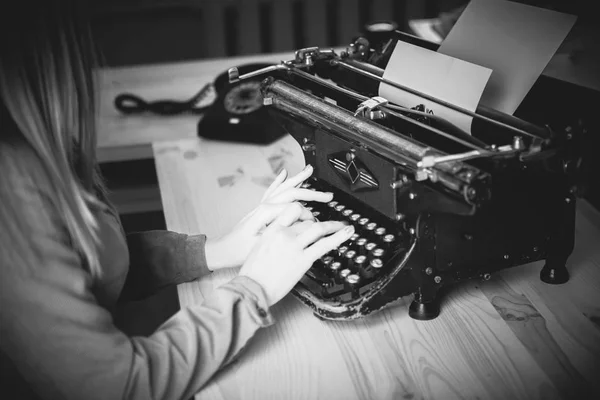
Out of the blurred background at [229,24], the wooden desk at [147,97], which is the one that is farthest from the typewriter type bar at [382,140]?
the blurred background at [229,24]

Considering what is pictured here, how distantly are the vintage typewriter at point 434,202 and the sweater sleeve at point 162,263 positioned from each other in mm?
240

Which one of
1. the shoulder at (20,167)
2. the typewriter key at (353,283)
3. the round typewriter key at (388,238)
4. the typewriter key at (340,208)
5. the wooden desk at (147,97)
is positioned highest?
the shoulder at (20,167)

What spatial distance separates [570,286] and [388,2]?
119 inches

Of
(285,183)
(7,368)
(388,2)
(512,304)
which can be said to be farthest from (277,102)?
(388,2)

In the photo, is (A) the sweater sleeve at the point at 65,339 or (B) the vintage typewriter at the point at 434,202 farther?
(B) the vintage typewriter at the point at 434,202

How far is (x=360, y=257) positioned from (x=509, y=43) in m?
0.59

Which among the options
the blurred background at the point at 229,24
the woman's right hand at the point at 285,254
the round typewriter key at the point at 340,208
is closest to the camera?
the woman's right hand at the point at 285,254

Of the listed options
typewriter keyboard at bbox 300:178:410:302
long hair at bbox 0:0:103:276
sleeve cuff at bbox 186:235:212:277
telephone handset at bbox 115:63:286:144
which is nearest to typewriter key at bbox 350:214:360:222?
typewriter keyboard at bbox 300:178:410:302

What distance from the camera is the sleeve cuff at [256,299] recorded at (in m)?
1.22

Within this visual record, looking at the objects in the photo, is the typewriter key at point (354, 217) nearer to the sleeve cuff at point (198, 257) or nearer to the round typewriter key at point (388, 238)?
the round typewriter key at point (388, 238)

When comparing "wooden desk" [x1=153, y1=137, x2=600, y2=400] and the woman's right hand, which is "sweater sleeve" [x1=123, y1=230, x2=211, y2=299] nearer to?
"wooden desk" [x1=153, y1=137, x2=600, y2=400]

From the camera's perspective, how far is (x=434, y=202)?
1.24 metres

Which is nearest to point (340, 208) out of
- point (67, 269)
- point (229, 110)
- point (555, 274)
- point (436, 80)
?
point (436, 80)

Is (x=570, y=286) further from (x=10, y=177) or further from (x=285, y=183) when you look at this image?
(x=10, y=177)
